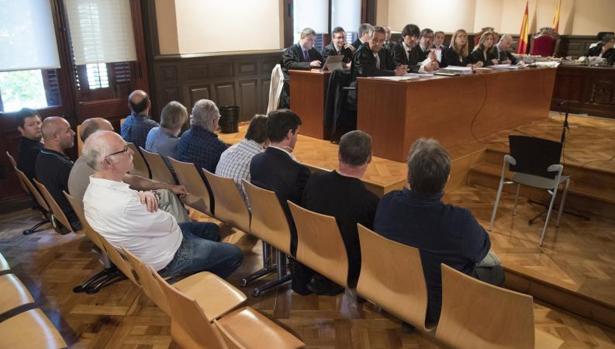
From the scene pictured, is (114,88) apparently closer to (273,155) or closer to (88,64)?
(88,64)

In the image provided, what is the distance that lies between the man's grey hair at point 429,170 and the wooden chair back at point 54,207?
2.16 metres

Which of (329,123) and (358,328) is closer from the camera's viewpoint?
(358,328)

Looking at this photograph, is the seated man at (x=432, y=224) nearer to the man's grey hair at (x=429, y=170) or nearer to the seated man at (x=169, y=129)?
the man's grey hair at (x=429, y=170)

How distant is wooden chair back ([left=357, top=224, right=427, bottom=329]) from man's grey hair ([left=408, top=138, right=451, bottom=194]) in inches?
11.2

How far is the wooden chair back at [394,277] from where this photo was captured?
179cm

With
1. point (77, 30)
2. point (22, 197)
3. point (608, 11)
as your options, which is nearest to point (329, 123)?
point (77, 30)

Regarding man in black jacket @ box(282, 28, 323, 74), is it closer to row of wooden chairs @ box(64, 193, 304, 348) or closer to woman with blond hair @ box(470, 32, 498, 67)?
woman with blond hair @ box(470, 32, 498, 67)

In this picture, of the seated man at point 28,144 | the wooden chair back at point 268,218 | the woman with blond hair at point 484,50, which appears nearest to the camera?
the wooden chair back at point 268,218

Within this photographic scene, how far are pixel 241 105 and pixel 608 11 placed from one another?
25.7 feet

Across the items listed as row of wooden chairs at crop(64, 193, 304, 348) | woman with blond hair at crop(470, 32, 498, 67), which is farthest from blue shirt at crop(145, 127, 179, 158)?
woman with blond hair at crop(470, 32, 498, 67)

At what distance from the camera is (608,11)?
912cm

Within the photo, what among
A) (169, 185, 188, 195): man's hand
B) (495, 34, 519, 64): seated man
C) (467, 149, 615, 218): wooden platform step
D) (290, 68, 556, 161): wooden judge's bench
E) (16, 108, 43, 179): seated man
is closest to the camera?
(169, 185, 188, 195): man's hand

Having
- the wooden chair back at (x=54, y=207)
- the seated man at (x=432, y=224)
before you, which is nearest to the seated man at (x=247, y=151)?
the wooden chair back at (x=54, y=207)

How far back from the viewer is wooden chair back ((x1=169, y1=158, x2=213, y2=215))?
3.01 m
